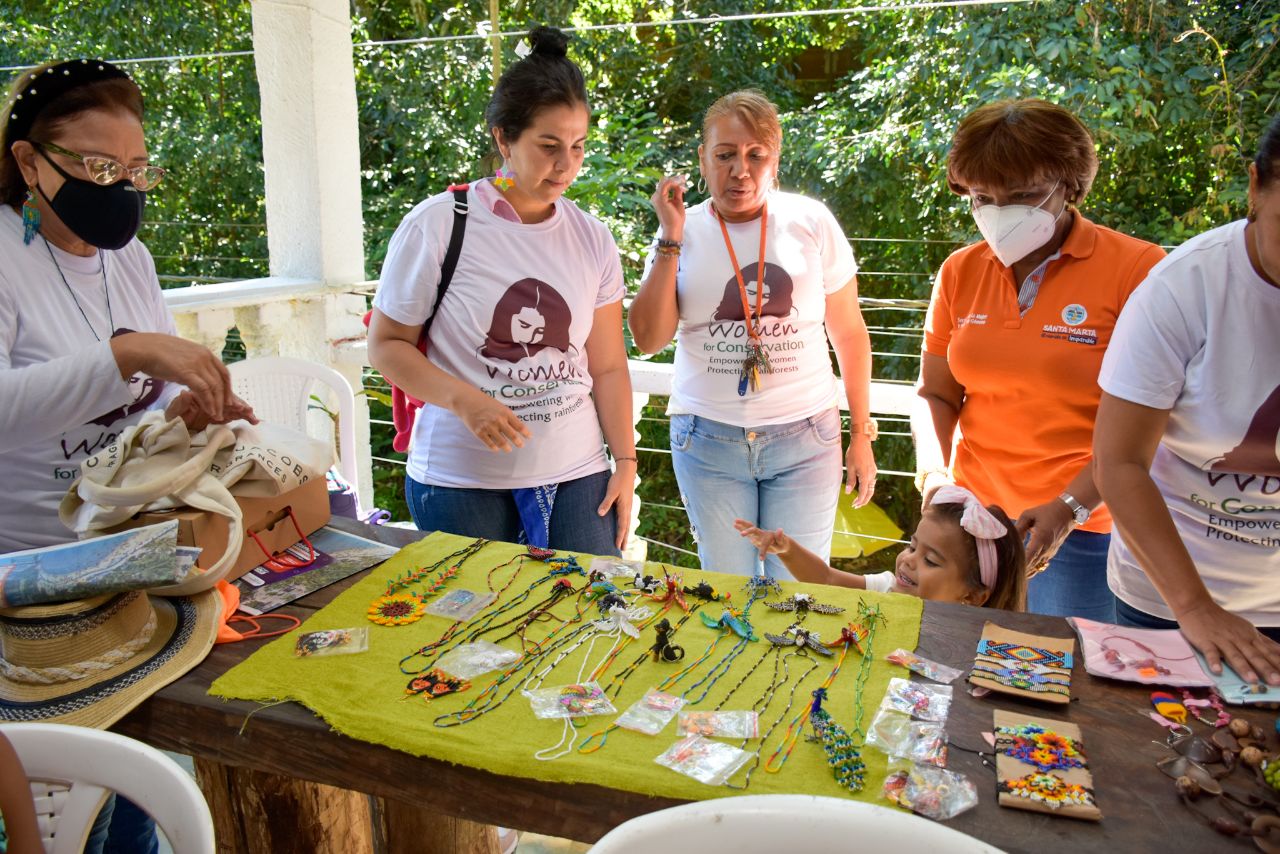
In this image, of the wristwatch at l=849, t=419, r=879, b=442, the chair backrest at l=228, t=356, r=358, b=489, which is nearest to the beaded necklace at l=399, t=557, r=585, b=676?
the wristwatch at l=849, t=419, r=879, b=442

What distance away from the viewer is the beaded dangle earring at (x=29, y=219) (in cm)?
175

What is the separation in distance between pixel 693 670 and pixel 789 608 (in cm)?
28

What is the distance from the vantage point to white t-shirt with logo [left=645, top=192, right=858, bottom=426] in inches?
103

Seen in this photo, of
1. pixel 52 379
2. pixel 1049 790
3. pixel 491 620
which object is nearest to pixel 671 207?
pixel 491 620

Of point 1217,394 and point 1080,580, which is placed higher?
point 1217,394

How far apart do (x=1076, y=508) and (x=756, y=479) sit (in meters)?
0.92

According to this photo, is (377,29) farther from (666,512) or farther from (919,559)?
(919,559)

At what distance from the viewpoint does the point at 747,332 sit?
2615 millimetres

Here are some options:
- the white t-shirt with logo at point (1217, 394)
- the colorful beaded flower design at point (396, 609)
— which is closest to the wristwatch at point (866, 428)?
the white t-shirt with logo at point (1217, 394)

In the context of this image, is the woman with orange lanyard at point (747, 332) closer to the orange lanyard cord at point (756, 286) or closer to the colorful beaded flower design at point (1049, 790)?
the orange lanyard cord at point (756, 286)

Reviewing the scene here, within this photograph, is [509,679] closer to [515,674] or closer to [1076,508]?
[515,674]

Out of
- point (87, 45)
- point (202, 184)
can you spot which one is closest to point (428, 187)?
point (202, 184)

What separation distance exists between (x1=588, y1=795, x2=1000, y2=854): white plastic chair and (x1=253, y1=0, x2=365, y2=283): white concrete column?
3.34 m

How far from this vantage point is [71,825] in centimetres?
117
